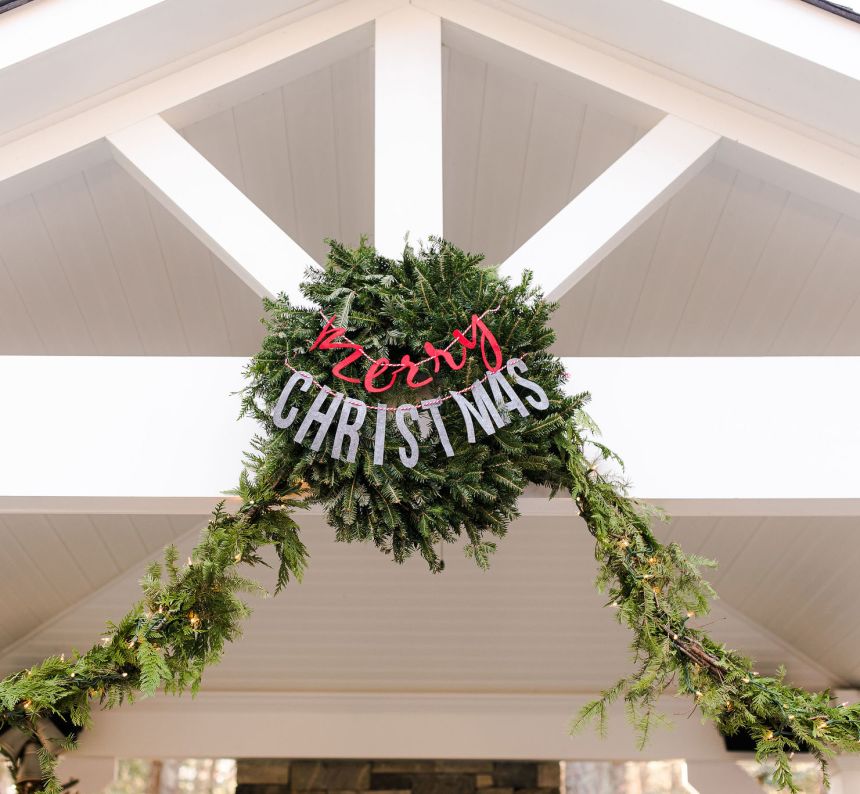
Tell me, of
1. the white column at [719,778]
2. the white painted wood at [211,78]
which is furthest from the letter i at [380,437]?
the white column at [719,778]

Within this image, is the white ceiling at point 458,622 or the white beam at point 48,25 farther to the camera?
the white ceiling at point 458,622

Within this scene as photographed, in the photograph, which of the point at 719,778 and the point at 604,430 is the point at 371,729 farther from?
the point at 604,430

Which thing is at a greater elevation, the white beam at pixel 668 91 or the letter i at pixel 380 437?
the white beam at pixel 668 91

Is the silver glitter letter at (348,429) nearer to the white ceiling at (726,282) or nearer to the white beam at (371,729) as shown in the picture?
the white ceiling at (726,282)

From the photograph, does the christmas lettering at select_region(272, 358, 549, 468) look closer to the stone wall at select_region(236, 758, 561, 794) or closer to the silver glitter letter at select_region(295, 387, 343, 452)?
the silver glitter letter at select_region(295, 387, 343, 452)

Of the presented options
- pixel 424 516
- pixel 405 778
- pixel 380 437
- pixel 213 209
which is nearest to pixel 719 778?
pixel 405 778

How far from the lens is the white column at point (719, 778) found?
5273 millimetres

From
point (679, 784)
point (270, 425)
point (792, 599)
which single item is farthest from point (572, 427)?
point (679, 784)

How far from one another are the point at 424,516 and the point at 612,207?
39.5 inches

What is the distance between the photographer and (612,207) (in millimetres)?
2357

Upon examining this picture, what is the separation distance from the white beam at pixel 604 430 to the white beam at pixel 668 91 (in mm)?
603

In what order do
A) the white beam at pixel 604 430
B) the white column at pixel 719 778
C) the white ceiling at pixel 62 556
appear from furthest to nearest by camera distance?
1. the white column at pixel 719 778
2. the white ceiling at pixel 62 556
3. the white beam at pixel 604 430

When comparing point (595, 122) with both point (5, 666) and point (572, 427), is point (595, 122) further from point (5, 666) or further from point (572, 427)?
point (5, 666)

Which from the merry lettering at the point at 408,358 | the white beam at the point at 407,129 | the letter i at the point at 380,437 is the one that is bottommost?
the letter i at the point at 380,437
